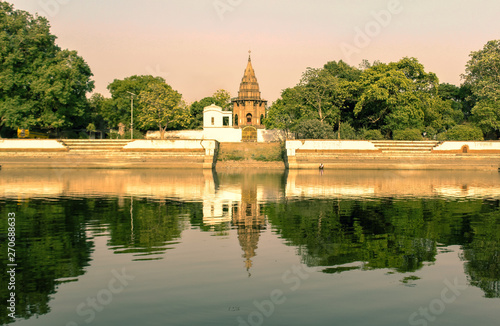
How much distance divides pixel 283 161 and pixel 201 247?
1902 inches

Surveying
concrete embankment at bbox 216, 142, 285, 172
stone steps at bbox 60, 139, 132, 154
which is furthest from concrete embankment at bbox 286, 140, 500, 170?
stone steps at bbox 60, 139, 132, 154

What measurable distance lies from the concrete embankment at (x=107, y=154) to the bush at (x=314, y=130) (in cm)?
1314

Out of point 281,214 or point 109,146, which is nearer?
point 281,214

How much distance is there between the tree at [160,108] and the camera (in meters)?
77.7

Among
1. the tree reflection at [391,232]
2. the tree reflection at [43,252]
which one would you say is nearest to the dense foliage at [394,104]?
the tree reflection at [391,232]

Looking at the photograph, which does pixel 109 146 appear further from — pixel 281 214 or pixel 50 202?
pixel 281 214

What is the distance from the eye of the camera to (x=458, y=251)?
44.7ft

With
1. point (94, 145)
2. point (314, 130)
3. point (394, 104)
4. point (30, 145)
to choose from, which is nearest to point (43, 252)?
point (94, 145)

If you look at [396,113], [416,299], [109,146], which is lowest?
[416,299]

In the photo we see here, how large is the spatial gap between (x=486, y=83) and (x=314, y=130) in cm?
2585

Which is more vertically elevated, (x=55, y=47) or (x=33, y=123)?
(x=55, y=47)

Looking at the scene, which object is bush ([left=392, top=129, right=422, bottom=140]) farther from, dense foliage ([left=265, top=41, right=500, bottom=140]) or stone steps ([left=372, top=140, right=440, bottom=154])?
stone steps ([left=372, top=140, right=440, bottom=154])

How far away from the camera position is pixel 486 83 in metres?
66.9

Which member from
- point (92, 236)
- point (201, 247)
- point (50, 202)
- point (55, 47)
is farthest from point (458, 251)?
point (55, 47)
